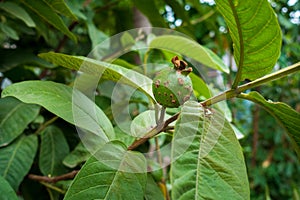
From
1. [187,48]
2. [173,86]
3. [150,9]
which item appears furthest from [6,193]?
[150,9]

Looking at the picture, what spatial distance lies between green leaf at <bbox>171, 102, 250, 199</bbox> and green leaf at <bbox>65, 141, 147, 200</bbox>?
76mm

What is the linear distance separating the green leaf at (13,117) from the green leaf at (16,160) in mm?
19

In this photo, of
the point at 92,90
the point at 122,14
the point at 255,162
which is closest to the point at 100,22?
the point at 122,14

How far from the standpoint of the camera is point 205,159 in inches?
17.4

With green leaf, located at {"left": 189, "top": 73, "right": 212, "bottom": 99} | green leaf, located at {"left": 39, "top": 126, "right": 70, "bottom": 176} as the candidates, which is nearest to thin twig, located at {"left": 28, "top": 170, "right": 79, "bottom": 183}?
green leaf, located at {"left": 39, "top": 126, "right": 70, "bottom": 176}

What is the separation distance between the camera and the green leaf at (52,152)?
69cm

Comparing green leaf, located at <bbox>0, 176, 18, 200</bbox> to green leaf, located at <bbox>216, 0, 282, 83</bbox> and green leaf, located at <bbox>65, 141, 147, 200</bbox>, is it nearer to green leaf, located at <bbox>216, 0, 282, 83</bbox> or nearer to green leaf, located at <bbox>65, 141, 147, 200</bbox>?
green leaf, located at <bbox>65, 141, 147, 200</bbox>

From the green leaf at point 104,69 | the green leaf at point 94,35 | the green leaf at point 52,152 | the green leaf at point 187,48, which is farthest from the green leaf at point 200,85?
the green leaf at point 94,35

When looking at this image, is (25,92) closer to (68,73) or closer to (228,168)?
(228,168)

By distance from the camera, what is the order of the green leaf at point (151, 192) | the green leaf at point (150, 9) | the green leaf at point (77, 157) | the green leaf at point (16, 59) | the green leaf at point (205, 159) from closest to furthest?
the green leaf at point (205, 159) → the green leaf at point (151, 192) → the green leaf at point (77, 157) → the green leaf at point (16, 59) → the green leaf at point (150, 9)

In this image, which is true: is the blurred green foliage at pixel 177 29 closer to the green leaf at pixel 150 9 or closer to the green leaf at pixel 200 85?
the green leaf at pixel 150 9

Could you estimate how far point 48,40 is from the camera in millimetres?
987

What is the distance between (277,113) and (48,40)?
0.66m

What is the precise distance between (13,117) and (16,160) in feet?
0.27
